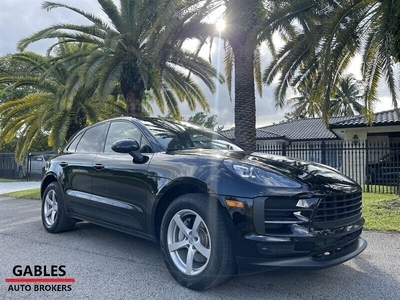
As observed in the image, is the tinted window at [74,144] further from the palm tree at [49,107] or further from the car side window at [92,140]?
the palm tree at [49,107]

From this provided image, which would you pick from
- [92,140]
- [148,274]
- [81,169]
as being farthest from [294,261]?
[92,140]

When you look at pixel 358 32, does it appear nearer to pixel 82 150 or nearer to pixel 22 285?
pixel 82 150

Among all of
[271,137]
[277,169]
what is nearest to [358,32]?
[277,169]

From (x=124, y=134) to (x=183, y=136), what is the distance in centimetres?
84

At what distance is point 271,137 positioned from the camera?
67.6ft

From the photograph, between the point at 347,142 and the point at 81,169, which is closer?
the point at 81,169

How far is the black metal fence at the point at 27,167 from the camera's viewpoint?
20609mm

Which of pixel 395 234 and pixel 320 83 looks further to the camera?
pixel 320 83

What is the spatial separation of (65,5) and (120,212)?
31.9 ft

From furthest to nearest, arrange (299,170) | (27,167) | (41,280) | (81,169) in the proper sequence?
(27,167) → (81,169) → (41,280) → (299,170)

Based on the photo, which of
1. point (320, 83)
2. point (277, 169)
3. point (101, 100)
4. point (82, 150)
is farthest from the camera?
Answer: point (101, 100)

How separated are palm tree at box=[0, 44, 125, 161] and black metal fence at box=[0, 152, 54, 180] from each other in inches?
254

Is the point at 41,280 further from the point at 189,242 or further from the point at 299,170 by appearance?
the point at 299,170

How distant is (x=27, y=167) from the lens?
2117 centimetres
